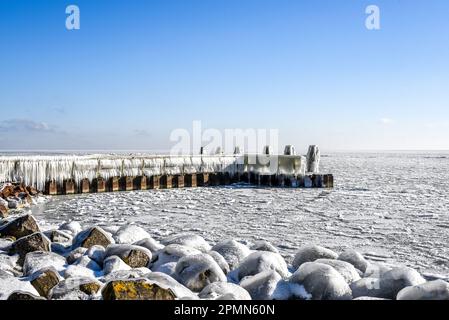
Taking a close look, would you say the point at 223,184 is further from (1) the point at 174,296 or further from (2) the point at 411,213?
(1) the point at 174,296

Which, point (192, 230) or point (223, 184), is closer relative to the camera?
point (192, 230)

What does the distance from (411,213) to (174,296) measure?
981 cm

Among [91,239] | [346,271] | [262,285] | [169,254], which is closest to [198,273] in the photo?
[262,285]

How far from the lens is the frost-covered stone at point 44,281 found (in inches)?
173

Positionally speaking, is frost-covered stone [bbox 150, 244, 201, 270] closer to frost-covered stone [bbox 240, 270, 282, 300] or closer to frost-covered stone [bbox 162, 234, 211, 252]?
frost-covered stone [bbox 162, 234, 211, 252]

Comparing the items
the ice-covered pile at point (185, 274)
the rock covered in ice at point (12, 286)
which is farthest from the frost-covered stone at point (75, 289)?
the rock covered in ice at point (12, 286)

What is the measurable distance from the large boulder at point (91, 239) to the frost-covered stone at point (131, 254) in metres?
0.80

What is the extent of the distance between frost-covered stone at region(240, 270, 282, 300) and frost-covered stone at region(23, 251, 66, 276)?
2.31 meters

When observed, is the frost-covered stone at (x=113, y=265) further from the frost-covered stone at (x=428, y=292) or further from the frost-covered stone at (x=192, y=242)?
the frost-covered stone at (x=428, y=292)

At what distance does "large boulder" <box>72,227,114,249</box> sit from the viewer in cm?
639

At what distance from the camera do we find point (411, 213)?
12047 millimetres
